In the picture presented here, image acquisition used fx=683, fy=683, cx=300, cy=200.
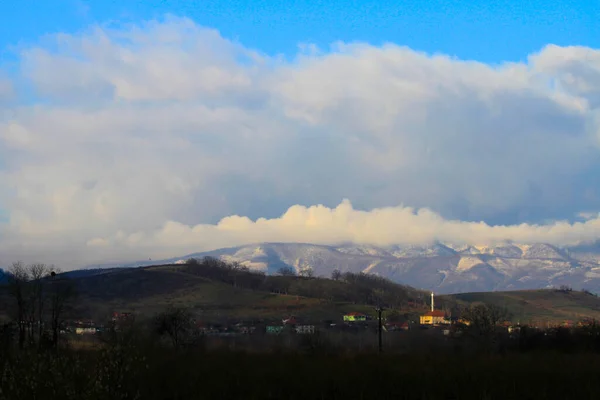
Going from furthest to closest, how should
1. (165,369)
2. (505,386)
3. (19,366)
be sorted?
1. (165,369)
2. (505,386)
3. (19,366)

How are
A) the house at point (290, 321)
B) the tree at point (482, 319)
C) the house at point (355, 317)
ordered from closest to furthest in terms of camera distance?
the tree at point (482, 319) < the house at point (290, 321) < the house at point (355, 317)

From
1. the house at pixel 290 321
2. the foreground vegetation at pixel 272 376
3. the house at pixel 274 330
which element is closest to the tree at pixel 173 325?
the house at pixel 274 330

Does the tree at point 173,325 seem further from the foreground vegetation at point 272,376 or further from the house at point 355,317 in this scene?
the house at point 355,317

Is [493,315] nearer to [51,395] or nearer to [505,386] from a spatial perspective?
[505,386]

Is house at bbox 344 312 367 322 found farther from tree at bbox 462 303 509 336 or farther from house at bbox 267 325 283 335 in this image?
tree at bbox 462 303 509 336

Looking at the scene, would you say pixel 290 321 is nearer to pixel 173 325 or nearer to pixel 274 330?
pixel 274 330

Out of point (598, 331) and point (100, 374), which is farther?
point (598, 331)

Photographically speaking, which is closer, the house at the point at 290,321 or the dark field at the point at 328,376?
the dark field at the point at 328,376

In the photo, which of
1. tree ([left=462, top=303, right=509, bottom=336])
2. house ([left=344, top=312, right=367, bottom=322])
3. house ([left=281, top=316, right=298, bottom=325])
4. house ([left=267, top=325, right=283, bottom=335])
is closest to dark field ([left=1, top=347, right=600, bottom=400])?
tree ([left=462, top=303, right=509, bottom=336])

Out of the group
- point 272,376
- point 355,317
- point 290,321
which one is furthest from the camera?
point 355,317

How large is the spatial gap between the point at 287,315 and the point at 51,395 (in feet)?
575

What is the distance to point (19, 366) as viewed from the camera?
17.4 m

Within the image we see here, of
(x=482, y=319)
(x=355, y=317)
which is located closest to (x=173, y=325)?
(x=482, y=319)

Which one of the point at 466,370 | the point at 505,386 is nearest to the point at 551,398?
the point at 505,386
